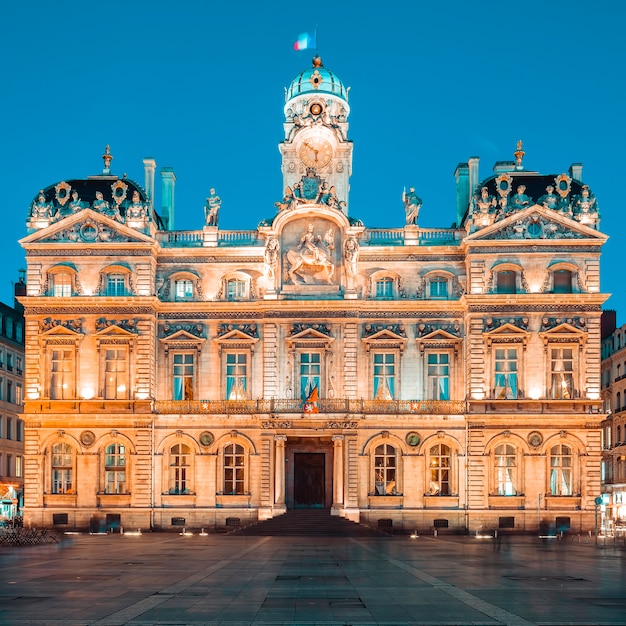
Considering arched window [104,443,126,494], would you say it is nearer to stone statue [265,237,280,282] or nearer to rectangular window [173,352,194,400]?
rectangular window [173,352,194,400]

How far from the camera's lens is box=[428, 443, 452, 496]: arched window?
200 ft

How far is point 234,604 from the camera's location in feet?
78.3

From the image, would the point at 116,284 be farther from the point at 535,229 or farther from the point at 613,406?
the point at 613,406

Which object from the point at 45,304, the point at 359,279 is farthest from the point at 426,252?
the point at 45,304

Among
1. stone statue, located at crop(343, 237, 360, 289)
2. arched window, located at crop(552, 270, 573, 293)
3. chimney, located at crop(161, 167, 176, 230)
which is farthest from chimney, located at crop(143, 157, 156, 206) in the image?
arched window, located at crop(552, 270, 573, 293)

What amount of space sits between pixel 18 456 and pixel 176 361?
2467cm

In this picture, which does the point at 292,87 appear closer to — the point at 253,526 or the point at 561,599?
the point at 253,526

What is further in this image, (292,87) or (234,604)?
(292,87)

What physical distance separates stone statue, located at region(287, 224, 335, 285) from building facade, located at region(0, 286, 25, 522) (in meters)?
26.6

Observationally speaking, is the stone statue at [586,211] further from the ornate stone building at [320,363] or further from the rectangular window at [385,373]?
the rectangular window at [385,373]

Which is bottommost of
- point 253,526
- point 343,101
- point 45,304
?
point 253,526

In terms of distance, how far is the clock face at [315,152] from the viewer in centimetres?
6675

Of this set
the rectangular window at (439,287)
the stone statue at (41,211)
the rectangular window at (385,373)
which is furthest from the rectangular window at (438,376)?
the stone statue at (41,211)

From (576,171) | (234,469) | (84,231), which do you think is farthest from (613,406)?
(84,231)
